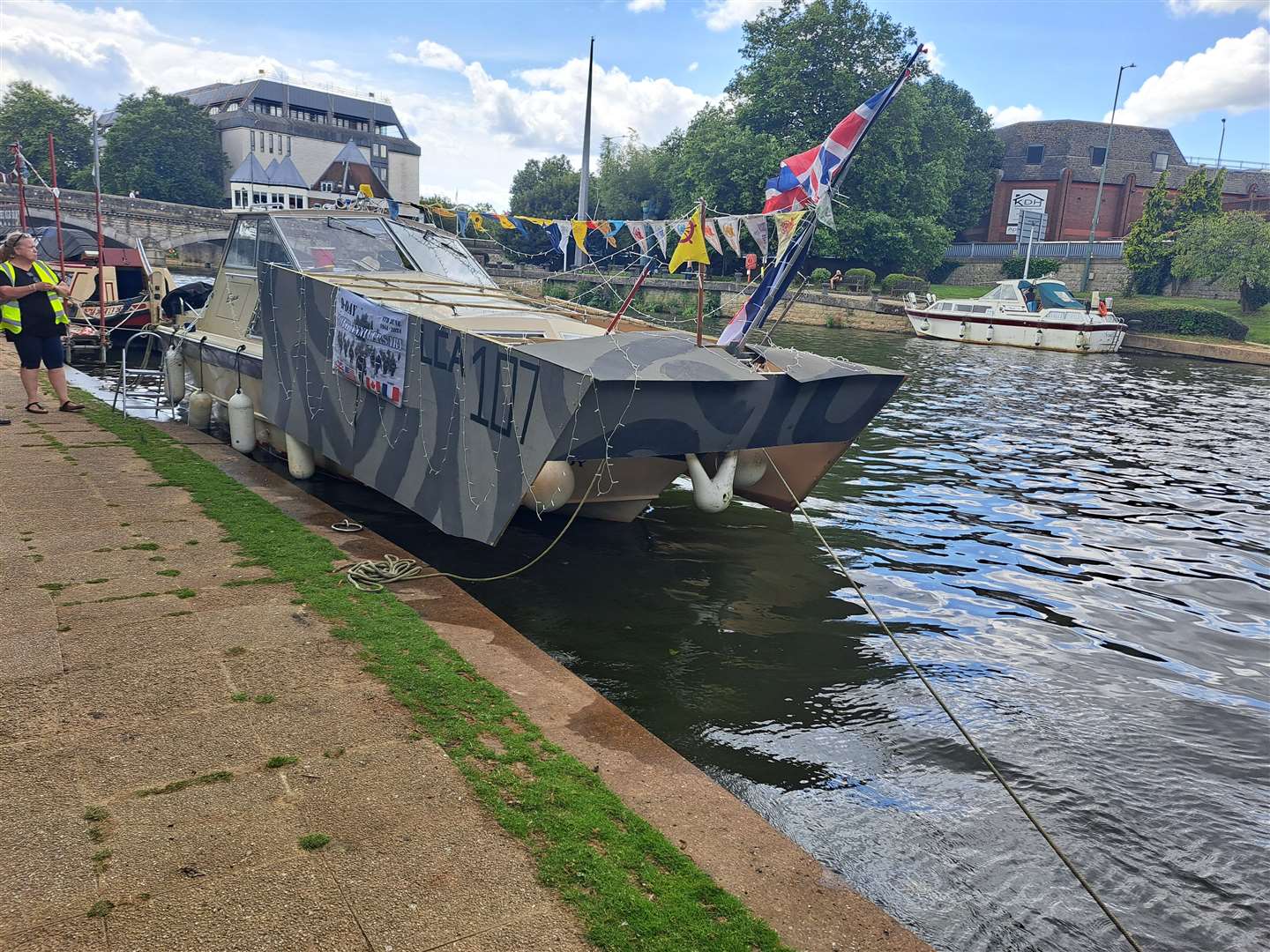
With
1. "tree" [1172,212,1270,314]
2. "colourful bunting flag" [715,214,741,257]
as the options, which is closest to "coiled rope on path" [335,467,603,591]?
"colourful bunting flag" [715,214,741,257]

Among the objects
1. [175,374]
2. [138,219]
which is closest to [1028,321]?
[175,374]

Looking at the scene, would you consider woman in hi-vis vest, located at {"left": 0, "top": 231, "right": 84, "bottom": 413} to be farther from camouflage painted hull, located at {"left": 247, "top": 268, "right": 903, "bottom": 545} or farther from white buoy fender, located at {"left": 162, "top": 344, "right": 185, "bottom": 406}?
camouflage painted hull, located at {"left": 247, "top": 268, "right": 903, "bottom": 545}

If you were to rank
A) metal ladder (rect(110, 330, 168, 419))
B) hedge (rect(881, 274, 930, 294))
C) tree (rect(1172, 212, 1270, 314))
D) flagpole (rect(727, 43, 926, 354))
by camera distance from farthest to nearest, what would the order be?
hedge (rect(881, 274, 930, 294)), tree (rect(1172, 212, 1270, 314)), metal ladder (rect(110, 330, 168, 419)), flagpole (rect(727, 43, 926, 354))

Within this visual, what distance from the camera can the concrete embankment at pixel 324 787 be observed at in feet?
9.71

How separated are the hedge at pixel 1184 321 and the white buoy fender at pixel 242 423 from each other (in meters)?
35.8

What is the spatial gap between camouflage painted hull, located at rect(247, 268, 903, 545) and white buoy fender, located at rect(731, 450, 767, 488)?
36cm

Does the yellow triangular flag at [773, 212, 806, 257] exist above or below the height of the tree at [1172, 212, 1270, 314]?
below

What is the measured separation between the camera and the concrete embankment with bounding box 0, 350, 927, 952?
2.96 metres

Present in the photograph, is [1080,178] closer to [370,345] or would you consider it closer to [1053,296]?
[1053,296]

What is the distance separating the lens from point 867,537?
9.27 metres

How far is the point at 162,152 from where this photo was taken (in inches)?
2948

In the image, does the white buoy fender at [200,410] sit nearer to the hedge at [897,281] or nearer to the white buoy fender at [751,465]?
the white buoy fender at [751,465]

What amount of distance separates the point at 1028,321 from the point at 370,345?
31354 mm

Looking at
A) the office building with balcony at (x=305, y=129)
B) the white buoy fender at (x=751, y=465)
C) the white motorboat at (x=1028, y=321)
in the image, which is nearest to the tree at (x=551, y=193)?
the office building with balcony at (x=305, y=129)
